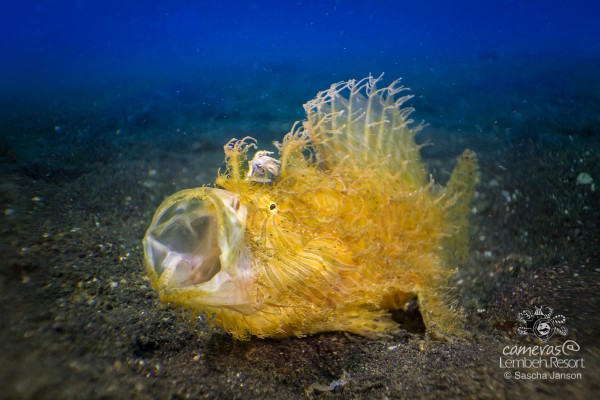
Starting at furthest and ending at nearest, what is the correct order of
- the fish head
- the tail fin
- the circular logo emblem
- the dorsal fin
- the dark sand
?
the tail fin < the dorsal fin < the circular logo emblem < the fish head < the dark sand

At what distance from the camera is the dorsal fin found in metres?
2.89

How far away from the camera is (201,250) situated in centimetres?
232

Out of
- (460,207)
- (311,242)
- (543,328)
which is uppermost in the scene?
(460,207)

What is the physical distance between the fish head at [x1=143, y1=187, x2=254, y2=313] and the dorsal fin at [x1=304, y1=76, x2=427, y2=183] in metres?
0.97

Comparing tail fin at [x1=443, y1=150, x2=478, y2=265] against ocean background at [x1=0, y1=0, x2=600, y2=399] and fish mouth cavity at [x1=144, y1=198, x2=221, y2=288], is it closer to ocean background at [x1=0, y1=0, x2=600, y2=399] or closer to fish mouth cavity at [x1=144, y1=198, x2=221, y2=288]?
ocean background at [x1=0, y1=0, x2=600, y2=399]

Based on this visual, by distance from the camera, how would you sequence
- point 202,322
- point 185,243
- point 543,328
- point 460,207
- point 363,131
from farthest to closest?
point 460,207
point 363,131
point 202,322
point 543,328
point 185,243

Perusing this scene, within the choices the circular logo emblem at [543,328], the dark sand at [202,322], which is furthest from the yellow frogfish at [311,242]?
the circular logo emblem at [543,328]

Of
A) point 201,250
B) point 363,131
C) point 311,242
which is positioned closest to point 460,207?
point 363,131

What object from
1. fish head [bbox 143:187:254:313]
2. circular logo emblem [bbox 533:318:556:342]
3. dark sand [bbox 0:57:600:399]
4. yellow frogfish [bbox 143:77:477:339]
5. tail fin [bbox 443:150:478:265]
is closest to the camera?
dark sand [bbox 0:57:600:399]

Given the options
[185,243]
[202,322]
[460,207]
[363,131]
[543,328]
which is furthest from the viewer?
[460,207]

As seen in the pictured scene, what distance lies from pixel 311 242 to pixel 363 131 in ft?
4.03

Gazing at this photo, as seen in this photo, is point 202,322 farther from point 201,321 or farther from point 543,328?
point 543,328

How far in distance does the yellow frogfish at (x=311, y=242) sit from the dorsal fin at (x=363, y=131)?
16 millimetres

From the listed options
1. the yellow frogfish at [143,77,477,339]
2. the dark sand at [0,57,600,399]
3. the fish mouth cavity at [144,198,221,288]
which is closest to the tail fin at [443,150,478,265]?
the yellow frogfish at [143,77,477,339]
